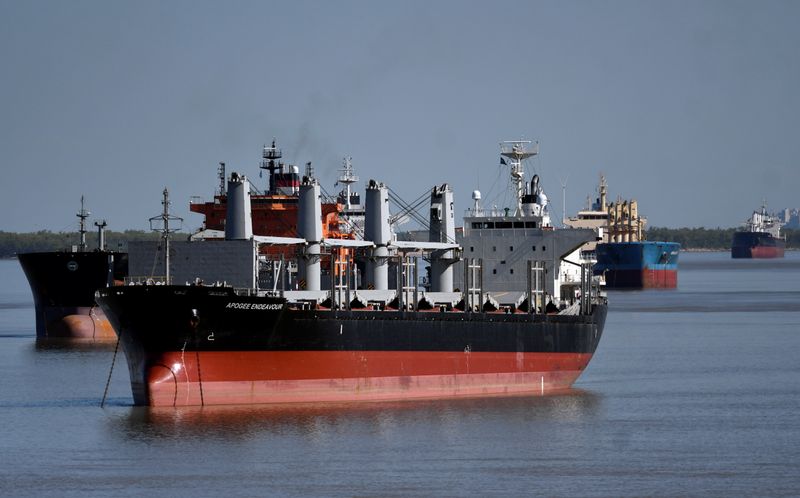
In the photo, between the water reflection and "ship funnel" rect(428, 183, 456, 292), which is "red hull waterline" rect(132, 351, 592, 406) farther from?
"ship funnel" rect(428, 183, 456, 292)

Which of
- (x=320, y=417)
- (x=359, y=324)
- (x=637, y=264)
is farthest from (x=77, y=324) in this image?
(x=637, y=264)

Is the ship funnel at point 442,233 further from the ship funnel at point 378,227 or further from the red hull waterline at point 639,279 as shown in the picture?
the red hull waterline at point 639,279

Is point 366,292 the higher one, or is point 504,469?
point 366,292

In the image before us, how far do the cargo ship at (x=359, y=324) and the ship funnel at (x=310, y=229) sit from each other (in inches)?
1.6

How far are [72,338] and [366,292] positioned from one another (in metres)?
21.4

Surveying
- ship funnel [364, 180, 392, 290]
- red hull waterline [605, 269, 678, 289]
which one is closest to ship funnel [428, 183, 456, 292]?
ship funnel [364, 180, 392, 290]

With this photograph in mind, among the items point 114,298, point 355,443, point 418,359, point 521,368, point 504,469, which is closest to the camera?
point 504,469

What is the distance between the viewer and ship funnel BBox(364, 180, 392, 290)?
135 ft

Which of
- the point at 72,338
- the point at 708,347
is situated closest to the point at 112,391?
the point at 72,338

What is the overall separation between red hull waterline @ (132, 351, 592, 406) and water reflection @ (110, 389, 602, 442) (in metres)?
0.34

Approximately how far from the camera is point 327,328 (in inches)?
1353

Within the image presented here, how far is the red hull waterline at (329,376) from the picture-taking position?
3281 centimetres

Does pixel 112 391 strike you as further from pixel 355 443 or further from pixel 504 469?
pixel 504 469

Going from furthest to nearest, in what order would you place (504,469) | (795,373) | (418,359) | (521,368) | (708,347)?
1. (708,347)
2. (795,373)
3. (521,368)
4. (418,359)
5. (504,469)
